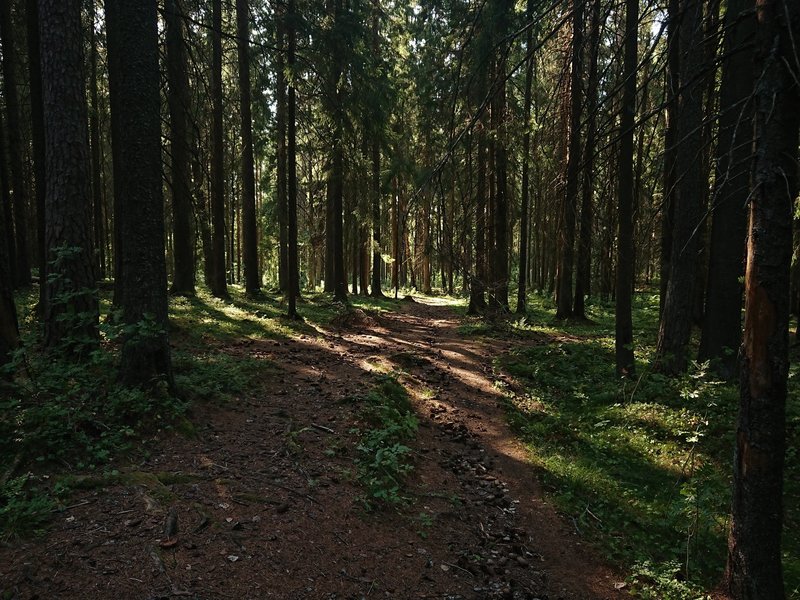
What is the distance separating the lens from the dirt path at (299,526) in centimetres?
332

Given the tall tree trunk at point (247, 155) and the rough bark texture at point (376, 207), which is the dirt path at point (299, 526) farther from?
the rough bark texture at point (376, 207)

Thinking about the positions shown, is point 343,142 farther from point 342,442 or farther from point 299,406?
point 342,442

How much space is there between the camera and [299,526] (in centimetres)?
423

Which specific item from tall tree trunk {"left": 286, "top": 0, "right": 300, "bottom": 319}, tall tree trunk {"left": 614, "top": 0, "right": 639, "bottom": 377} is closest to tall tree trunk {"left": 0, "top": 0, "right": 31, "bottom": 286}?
tall tree trunk {"left": 286, "top": 0, "right": 300, "bottom": 319}

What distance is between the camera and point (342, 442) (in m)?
6.07

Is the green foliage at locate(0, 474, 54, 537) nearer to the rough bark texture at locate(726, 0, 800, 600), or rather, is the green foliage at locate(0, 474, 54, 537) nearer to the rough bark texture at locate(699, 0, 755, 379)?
the rough bark texture at locate(726, 0, 800, 600)

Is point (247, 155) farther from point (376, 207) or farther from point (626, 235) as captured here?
point (626, 235)

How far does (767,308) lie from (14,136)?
1603 cm

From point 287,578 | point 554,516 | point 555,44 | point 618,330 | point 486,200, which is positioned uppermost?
point 555,44

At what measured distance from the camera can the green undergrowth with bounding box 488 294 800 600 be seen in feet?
14.8

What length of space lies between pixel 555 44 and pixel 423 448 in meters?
11.6

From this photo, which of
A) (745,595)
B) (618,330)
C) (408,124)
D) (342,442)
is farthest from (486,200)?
(745,595)

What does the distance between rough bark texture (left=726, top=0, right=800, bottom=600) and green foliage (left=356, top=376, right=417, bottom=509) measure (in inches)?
123

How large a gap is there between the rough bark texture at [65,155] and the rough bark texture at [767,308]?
7.63 metres
